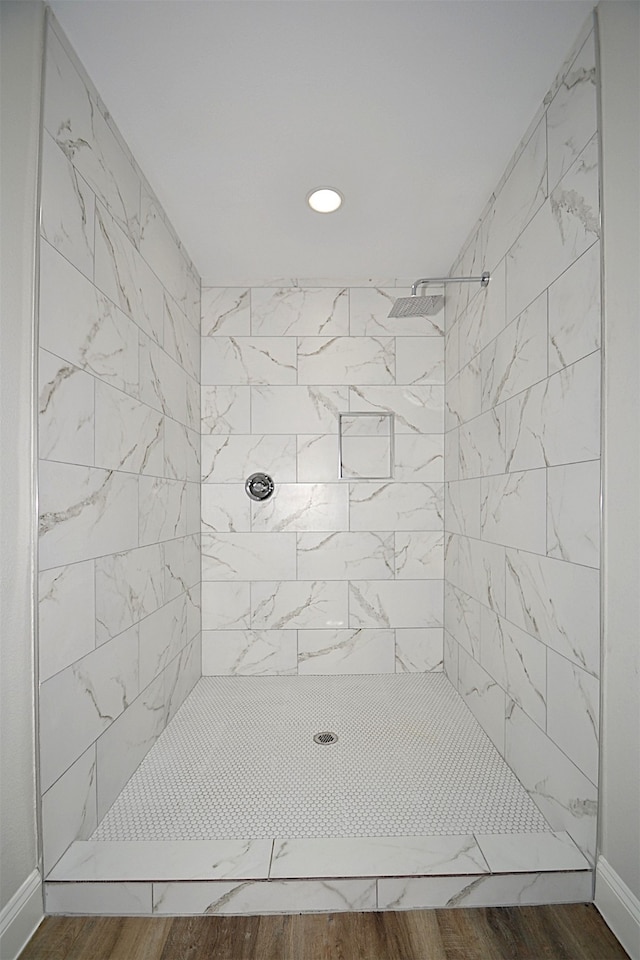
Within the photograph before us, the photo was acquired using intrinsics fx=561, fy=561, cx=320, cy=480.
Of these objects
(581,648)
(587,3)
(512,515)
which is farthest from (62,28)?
(581,648)

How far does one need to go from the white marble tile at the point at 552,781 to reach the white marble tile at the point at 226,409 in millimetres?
2180

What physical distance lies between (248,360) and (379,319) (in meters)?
0.85

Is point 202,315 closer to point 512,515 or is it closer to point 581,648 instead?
point 512,515

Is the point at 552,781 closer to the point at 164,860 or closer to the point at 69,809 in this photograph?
the point at 164,860

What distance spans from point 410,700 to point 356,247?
246cm

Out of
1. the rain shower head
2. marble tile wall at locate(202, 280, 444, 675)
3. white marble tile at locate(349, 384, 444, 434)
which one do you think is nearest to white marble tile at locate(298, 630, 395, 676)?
marble tile wall at locate(202, 280, 444, 675)

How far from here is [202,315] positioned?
3.48m

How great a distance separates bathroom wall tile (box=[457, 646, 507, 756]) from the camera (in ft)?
7.84

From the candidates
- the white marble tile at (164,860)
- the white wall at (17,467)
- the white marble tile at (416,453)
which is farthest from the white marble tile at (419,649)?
the white wall at (17,467)

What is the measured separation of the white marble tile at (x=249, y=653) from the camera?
3430 mm

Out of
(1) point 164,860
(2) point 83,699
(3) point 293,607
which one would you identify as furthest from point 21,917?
(3) point 293,607

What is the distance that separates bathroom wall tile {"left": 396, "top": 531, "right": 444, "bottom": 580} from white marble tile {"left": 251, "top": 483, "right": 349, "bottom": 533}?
1.23ft

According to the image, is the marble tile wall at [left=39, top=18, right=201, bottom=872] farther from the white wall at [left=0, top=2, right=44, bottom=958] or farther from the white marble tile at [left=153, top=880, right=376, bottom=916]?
the white marble tile at [left=153, top=880, right=376, bottom=916]

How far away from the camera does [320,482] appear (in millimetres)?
3457
